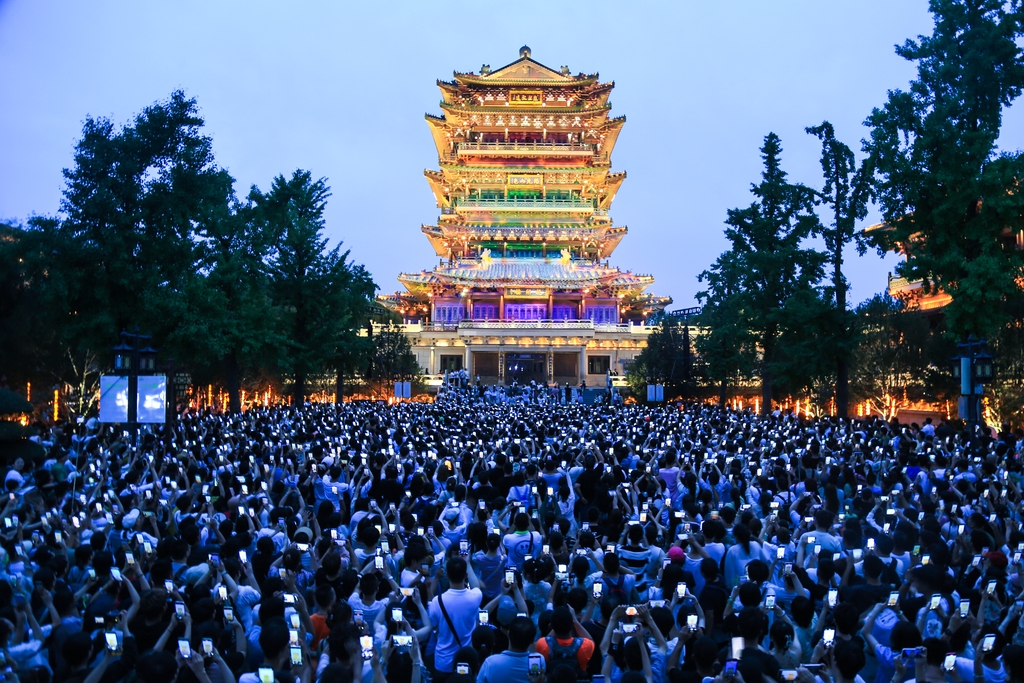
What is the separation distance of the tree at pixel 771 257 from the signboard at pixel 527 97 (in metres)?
35.0

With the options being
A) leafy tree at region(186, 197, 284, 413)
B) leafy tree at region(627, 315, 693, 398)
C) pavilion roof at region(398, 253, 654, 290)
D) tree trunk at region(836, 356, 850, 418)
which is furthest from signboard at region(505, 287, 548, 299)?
tree trunk at region(836, 356, 850, 418)

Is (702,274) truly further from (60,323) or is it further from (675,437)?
(60,323)

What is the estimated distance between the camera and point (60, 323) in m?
25.9

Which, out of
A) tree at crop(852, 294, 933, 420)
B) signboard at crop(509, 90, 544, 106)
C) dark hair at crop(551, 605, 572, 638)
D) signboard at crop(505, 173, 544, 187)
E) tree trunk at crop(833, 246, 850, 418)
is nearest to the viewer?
dark hair at crop(551, 605, 572, 638)

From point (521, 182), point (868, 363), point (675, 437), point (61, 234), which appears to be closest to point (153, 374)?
point (61, 234)

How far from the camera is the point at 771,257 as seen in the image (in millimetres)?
29359

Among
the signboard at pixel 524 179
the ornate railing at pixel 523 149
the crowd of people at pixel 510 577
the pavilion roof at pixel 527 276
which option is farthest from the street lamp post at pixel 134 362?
the signboard at pixel 524 179

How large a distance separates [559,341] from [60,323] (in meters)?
33.5

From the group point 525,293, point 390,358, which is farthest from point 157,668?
point 525,293

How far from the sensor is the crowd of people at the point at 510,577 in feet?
17.4

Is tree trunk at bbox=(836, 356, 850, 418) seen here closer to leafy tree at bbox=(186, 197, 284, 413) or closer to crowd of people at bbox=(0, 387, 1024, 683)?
crowd of people at bbox=(0, 387, 1024, 683)

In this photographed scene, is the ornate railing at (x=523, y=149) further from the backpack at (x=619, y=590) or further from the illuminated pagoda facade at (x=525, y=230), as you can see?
the backpack at (x=619, y=590)

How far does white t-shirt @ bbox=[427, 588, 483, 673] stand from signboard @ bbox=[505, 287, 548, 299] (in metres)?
52.9

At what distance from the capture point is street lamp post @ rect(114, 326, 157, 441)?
1833 centimetres
